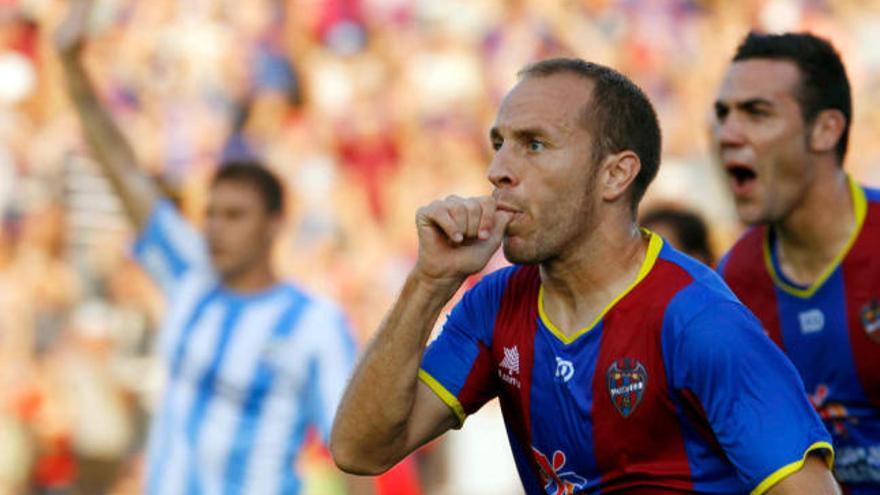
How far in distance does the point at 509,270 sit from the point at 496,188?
33 cm

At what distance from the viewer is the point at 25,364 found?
8.85m

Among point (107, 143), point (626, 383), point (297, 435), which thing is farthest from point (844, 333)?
point (107, 143)

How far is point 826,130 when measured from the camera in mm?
4562

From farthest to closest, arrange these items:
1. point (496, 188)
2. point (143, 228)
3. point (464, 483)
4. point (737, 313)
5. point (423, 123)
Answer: point (423, 123) < point (464, 483) < point (143, 228) < point (496, 188) < point (737, 313)

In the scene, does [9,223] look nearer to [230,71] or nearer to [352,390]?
[230,71]

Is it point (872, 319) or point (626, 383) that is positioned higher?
point (872, 319)

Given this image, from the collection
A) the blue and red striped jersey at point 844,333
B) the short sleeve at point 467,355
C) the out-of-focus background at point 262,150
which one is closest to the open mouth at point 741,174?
the blue and red striped jersey at point 844,333

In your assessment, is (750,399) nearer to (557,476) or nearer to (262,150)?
(557,476)

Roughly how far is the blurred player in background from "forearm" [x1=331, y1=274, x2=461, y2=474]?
2.65m

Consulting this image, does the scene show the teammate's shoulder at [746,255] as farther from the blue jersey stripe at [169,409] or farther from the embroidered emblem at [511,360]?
the blue jersey stripe at [169,409]

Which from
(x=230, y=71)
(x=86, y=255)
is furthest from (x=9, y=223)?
(x=230, y=71)

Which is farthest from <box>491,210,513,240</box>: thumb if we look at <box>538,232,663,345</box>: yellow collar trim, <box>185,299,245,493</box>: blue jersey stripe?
<box>185,299,245,493</box>: blue jersey stripe

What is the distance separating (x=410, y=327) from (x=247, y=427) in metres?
2.96

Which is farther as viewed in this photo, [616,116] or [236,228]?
[236,228]
